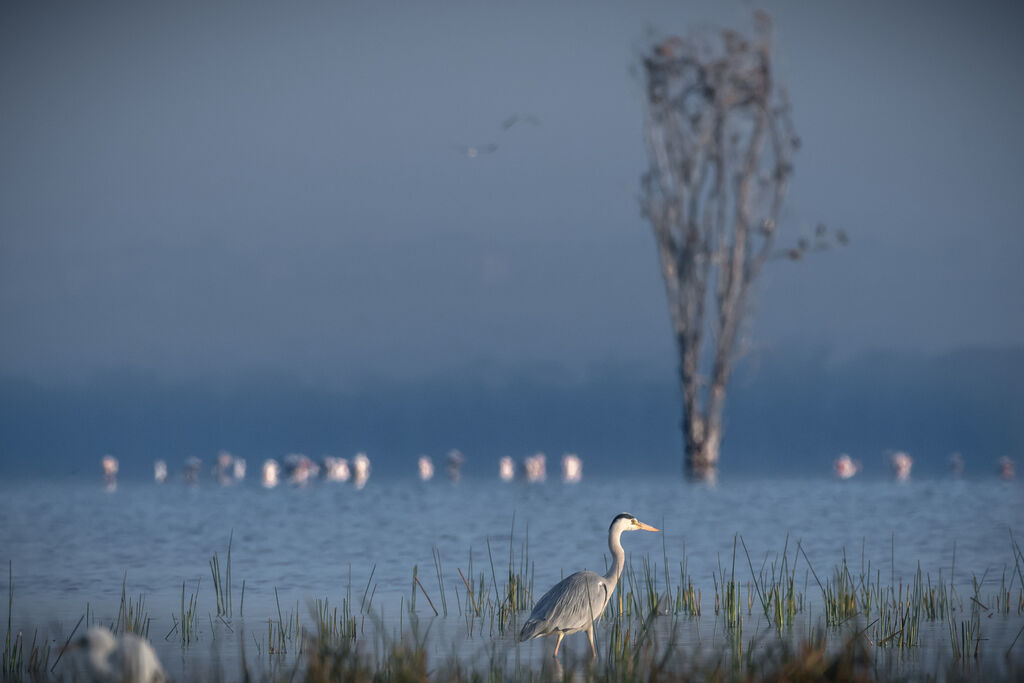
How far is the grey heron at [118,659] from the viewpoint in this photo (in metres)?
6.59

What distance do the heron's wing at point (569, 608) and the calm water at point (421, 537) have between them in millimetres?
800

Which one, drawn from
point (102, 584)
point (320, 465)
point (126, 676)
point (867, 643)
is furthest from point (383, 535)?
point (320, 465)

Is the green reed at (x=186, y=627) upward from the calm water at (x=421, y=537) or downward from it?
upward

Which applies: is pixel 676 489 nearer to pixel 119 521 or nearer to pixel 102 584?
pixel 119 521

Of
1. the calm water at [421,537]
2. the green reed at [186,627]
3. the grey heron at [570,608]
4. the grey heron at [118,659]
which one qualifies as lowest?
the calm water at [421,537]

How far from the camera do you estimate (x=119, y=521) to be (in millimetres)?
27172

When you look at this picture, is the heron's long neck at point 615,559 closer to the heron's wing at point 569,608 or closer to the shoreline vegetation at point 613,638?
the shoreline vegetation at point 613,638

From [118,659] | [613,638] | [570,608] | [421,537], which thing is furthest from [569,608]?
[421,537]

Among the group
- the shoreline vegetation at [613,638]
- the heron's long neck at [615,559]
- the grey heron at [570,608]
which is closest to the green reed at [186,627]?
the shoreline vegetation at [613,638]

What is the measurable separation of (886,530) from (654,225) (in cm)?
1593

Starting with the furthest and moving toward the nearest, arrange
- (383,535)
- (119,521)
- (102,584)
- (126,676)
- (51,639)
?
(119,521) → (383,535) → (102,584) → (51,639) → (126,676)

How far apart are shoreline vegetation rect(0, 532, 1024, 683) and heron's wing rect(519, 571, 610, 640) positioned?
27cm

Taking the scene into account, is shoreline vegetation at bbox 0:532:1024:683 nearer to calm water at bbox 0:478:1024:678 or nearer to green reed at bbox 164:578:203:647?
green reed at bbox 164:578:203:647

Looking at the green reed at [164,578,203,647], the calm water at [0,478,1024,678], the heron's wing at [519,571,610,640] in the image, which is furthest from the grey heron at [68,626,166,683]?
the green reed at [164,578,203,647]
